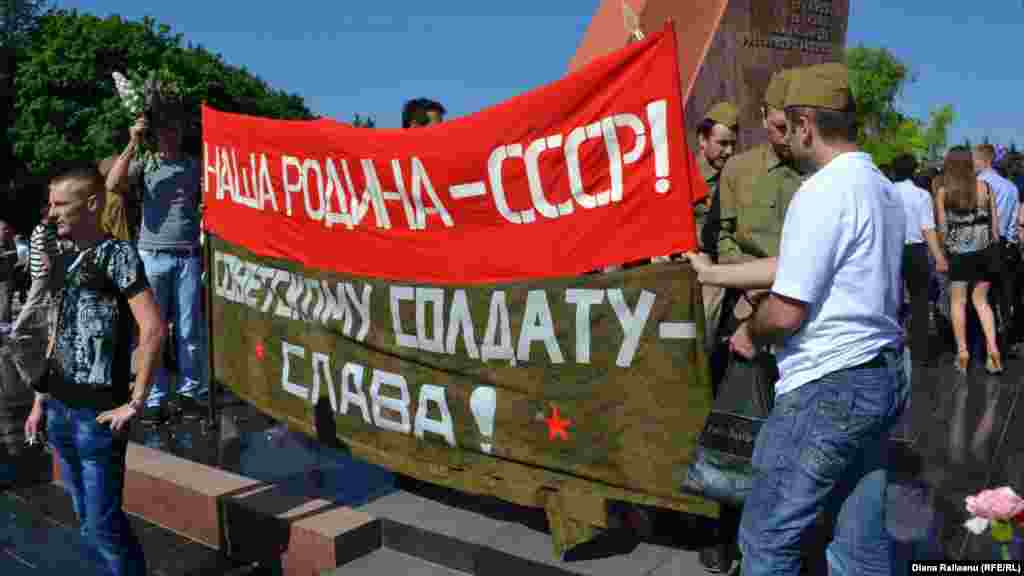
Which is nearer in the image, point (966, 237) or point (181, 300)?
point (181, 300)

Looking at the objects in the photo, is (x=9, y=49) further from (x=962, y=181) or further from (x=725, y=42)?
(x=962, y=181)

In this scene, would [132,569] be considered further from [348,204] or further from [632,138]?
[632,138]

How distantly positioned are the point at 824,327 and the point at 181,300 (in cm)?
465

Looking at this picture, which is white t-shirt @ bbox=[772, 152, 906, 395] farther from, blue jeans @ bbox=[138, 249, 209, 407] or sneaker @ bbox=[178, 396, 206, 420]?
sneaker @ bbox=[178, 396, 206, 420]

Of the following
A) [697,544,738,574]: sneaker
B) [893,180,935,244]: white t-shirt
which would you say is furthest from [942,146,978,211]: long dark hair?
[697,544,738,574]: sneaker

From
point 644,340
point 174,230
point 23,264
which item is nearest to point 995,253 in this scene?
point 644,340

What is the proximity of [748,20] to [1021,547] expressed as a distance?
23.4ft

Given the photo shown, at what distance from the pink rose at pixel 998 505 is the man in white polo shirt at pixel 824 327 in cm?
30

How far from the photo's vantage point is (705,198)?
3.75m

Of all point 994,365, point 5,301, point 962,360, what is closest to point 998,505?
point 994,365

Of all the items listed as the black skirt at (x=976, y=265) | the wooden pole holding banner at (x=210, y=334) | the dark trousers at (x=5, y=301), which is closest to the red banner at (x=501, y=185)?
the wooden pole holding banner at (x=210, y=334)

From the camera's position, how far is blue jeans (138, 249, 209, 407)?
5.73m

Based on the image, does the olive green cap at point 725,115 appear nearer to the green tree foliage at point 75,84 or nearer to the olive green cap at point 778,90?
the olive green cap at point 778,90

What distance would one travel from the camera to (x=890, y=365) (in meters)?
2.32
